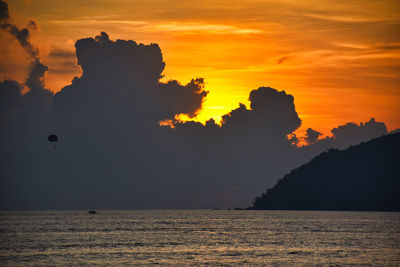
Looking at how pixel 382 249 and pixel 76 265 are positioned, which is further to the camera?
pixel 382 249

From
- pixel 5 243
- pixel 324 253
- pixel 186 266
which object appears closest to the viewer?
pixel 186 266

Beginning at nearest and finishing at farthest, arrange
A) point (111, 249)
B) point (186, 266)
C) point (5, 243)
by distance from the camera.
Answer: point (186, 266) < point (111, 249) < point (5, 243)

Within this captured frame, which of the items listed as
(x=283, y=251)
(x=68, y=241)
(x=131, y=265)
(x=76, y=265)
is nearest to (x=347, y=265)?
(x=283, y=251)

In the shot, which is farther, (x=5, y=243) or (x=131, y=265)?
(x=5, y=243)

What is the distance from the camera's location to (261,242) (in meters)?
148

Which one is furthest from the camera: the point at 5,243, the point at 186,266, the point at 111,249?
the point at 5,243

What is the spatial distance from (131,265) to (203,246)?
121ft

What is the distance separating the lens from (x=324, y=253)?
12044cm

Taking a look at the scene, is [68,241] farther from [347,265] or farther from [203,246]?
[347,265]

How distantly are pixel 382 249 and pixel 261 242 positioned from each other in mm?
30407

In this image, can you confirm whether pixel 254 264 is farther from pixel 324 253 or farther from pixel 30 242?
pixel 30 242

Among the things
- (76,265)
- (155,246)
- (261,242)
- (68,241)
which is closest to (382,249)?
(261,242)

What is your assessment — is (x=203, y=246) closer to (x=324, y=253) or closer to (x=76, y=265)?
(x=324, y=253)

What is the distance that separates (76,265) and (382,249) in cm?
6585
